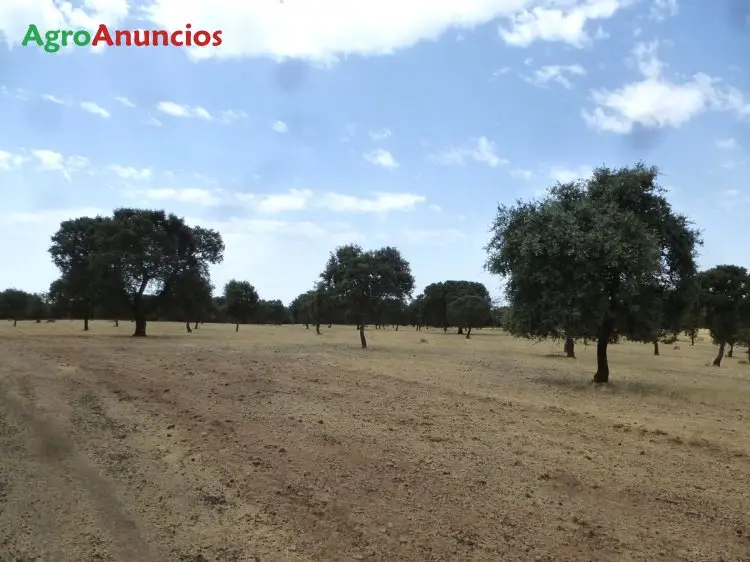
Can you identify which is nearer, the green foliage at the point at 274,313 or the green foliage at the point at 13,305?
the green foliage at the point at 13,305

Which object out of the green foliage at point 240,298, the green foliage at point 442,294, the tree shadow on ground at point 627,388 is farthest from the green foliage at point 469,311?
the tree shadow on ground at point 627,388

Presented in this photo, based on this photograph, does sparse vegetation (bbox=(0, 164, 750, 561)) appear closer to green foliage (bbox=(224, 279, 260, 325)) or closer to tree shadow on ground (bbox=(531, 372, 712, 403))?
tree shadow on ground (bbox=(531, 372, 712, 403))

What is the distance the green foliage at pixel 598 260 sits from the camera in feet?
69.5

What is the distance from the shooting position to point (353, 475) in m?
9.34

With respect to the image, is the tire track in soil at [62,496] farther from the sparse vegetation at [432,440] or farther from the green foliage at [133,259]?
the green foliage at [133,259]

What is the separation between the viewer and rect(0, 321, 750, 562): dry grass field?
23.7ft

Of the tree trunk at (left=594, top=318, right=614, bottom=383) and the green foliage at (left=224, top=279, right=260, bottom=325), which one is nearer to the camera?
the tree trunk at (left=594, top=318, right=614, bottom=383)

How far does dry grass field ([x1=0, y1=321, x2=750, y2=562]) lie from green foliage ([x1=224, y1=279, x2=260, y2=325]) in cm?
7218

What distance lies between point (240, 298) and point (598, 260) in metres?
73.4

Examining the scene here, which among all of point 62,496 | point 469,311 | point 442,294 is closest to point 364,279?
point 62,496

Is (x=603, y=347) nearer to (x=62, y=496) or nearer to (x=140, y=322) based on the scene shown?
(x=62, y=496)

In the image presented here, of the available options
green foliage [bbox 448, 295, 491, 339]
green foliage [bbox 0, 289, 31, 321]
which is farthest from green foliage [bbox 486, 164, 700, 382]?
green foliage [bbox 0, 289, 31, 321]

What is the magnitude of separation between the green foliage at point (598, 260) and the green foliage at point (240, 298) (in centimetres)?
6872

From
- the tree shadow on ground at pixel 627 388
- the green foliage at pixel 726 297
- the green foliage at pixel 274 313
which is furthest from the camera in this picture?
the green foliage at pixel 274 313
